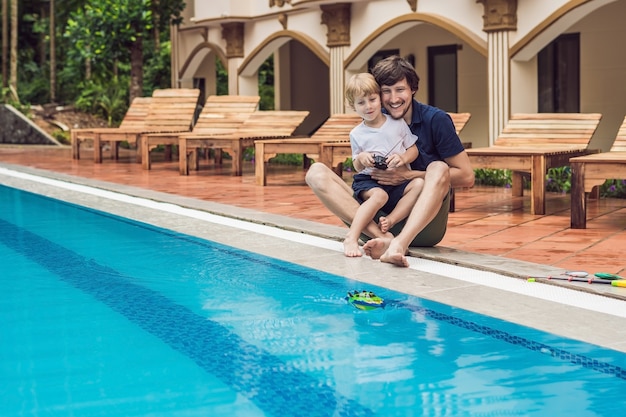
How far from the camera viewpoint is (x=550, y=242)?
738 centimetres

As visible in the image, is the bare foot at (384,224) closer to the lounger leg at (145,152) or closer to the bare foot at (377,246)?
the bare foot at (377,246)

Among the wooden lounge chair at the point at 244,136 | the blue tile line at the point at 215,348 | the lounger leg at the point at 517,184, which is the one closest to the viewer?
the blue tile line at the point at 215,348

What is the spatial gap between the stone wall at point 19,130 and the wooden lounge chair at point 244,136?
432 inches

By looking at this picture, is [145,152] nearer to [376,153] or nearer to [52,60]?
[376,153]

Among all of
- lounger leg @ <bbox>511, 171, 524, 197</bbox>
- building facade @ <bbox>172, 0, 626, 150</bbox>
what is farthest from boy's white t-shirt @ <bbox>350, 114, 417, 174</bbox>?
building facade @ <bbox>172, 0, 626, 150</bbox>

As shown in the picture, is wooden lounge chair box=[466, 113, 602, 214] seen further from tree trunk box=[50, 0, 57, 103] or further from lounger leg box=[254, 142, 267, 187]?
tree trunk box=[50, 0, 57, 103]

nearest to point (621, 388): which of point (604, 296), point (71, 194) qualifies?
point (604, 296)

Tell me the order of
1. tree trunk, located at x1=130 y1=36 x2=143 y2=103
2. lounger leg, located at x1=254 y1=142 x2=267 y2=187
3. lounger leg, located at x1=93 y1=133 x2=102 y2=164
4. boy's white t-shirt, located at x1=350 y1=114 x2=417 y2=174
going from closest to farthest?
boy's white t-shirt, located at x1=350 y1=114 x2=417 y2=174
lounger leg, located at x1=254 y1=142 x2=267 y2=187
lounger leg, located at x1=93 y1=133 x2=102 y2=164
tree trunk, located at x1=130 y1=36 x2=143 y2=103

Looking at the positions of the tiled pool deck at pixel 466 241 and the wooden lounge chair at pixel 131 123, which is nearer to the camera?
the tiled pool deck at pixel 466 241

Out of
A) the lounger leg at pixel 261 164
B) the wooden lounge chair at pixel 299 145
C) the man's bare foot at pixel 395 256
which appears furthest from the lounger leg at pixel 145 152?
the man's bare foot at pixel 395 256

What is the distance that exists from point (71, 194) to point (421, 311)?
7.39m

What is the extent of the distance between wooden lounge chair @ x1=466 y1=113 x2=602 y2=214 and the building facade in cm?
362

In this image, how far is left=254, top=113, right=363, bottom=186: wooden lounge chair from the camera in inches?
488

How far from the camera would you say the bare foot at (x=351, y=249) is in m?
6.78
